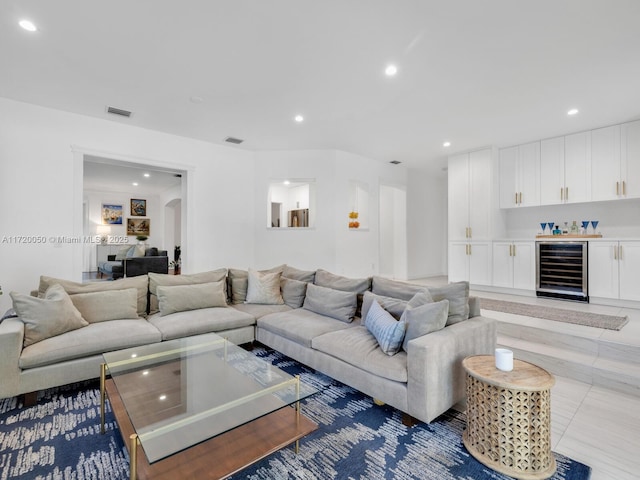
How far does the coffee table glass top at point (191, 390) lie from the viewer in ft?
4.90

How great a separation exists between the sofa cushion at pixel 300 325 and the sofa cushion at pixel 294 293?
193 mm

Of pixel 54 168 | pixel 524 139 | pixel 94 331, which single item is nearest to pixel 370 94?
pixel 524 139

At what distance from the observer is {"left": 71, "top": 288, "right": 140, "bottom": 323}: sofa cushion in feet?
9.59

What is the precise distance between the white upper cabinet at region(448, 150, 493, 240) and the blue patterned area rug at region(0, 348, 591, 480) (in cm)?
439

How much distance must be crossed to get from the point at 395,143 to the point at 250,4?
3737mm

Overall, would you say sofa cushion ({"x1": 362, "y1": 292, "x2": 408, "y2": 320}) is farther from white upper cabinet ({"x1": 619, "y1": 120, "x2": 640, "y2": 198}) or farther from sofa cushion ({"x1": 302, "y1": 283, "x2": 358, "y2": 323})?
white upper cabinet ({"x1": 619, "y1": 120, "x2": 640, "y2": 198})

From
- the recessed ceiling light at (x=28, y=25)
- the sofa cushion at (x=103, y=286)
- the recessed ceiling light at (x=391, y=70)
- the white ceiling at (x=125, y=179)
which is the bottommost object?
the sofa cushion at (x=103, y=286)

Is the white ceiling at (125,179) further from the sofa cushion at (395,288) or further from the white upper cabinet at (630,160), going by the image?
the white upper cabinet at (630,160)

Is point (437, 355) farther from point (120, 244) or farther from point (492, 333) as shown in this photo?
point (120, 244)

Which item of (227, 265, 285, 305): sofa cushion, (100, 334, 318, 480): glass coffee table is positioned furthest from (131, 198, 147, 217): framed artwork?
(100, 334, 318, 480): glass coffee table

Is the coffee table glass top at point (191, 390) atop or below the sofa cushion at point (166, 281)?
below

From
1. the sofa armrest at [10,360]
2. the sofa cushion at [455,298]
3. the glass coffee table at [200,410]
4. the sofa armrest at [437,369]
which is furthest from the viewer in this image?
the sofa cushion at [455,298]

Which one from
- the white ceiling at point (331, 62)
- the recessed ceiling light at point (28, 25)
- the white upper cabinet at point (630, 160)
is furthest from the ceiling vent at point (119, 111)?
the white upper cabinet at point (630, 160)

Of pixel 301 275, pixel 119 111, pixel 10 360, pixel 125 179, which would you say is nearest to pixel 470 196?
pixel 301 275
